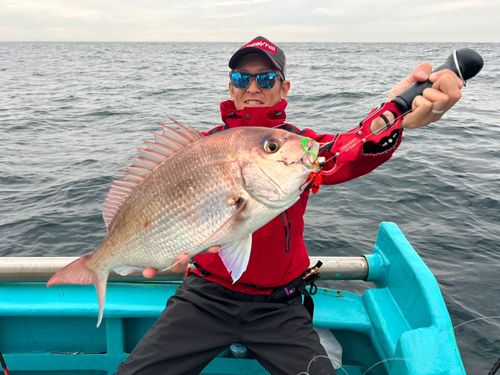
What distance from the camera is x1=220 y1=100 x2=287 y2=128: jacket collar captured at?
9.33 ft

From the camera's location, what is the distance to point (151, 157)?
2131 millimetres

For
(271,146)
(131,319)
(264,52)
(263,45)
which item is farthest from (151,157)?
(131,319)

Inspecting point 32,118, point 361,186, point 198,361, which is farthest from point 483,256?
point 32,118

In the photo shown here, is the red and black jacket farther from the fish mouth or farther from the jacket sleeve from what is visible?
the fish mouth

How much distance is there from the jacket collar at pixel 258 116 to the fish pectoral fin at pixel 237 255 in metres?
1.20

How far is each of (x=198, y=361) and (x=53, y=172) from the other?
8583 millimetres

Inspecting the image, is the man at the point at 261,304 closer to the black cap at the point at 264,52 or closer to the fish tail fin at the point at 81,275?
the black cap at the point at 264,52

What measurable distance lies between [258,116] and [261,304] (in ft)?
4.71

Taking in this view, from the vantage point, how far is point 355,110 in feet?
51.5

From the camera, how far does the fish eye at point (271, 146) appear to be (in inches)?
74.0

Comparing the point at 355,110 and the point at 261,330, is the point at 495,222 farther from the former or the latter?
the point at 355,110

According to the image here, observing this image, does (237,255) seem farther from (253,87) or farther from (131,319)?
(131,319)

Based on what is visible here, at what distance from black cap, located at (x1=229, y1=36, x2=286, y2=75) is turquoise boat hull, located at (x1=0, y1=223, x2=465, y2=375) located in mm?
1747

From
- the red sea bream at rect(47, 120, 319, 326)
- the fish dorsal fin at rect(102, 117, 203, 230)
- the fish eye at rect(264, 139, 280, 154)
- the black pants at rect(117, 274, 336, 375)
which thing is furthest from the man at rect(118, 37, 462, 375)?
the fish dorsal fin at rect(102, 117, 203, 230)
